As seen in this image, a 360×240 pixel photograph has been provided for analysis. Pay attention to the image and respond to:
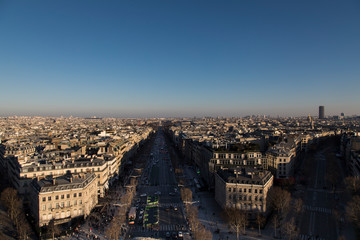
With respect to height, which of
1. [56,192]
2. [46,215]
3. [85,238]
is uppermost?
[56,192]

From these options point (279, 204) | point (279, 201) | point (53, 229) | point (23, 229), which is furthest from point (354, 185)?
point (23, 229)

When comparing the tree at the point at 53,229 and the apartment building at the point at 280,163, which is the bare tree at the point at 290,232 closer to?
the apartment building at the point at 280,163

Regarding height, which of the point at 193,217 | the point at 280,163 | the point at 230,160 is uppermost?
the point at 230,160

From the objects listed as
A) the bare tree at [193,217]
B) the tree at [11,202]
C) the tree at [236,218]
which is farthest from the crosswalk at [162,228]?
the tree at [11,202]

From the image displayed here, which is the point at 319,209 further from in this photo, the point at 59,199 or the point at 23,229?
the point at 23,229

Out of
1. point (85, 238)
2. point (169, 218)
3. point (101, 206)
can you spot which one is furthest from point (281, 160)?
point (85, 238)

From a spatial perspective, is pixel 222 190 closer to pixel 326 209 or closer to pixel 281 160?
pixel 326 209
